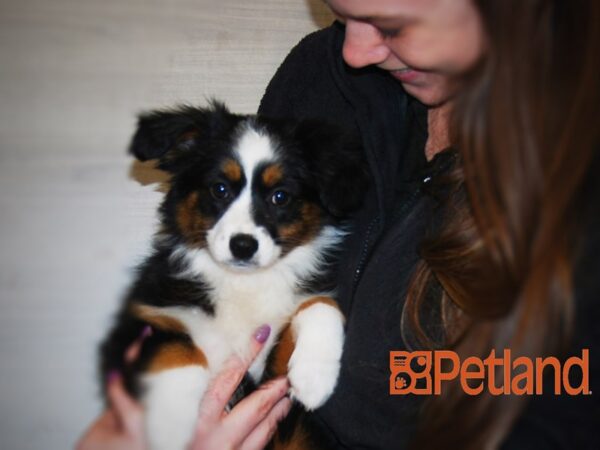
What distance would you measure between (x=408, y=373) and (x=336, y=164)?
0.65 m

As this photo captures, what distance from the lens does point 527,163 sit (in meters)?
1.00

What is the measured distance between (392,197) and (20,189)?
4.66ft

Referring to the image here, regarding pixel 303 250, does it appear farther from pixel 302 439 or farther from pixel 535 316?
pixel 535 316

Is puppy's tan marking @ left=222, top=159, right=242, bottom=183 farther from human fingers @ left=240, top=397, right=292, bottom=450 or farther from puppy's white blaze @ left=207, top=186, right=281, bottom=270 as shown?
human fingers @ left=240, top=397, right=292, bottom=450

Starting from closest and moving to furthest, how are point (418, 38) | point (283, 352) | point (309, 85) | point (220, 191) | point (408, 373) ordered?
1. point (418, 38)
2. point (408, 373)
3. point (283, 352)
4. point (220, 191)
5. point (309, 85)

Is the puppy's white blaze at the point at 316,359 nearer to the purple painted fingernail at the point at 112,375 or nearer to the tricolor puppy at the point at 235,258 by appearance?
the tricolor puppy at the point at 235,258

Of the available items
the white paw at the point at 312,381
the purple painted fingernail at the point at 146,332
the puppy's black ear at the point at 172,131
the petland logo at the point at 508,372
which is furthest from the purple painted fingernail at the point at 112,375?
the petland logo at the point at 508,372

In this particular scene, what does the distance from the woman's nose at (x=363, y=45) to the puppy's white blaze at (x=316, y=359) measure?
69 centimetres

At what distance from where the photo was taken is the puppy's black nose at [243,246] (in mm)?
1591

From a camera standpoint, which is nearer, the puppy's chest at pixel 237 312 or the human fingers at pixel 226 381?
the human fingers at pixel 226 381

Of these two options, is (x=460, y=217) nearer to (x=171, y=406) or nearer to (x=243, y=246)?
(x=243, y=246)

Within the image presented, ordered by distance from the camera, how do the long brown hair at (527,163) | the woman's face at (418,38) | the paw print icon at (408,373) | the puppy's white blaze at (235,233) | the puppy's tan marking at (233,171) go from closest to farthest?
the long brown hair at (527,163) → the woman's face at (418,38) → the paw print icon at (408,373) → the puppy's white blaze at (235,233) → the puppy's tan marking at (233,171)

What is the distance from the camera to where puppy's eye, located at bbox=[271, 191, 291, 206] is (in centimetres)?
177

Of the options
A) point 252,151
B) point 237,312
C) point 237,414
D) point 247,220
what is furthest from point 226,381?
point 252,151
